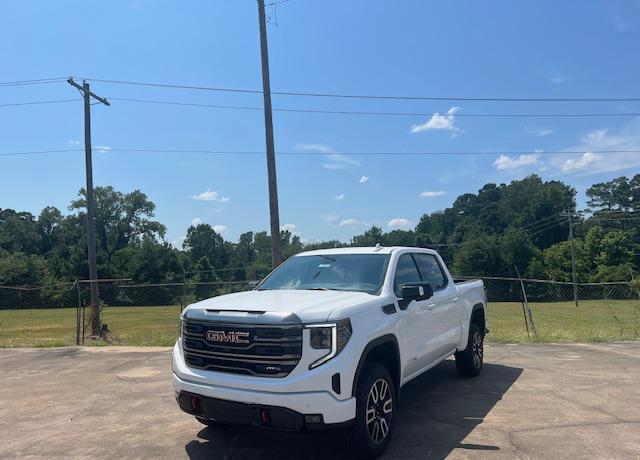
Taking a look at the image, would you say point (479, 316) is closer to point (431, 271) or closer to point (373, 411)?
point (431, 271)

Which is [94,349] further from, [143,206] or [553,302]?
[143,206]

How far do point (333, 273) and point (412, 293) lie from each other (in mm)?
1053

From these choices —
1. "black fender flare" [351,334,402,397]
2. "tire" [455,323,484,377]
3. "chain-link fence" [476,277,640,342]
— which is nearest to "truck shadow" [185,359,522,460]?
"black fender flare" [351,334,402,397]

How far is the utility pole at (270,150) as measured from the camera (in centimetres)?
1212

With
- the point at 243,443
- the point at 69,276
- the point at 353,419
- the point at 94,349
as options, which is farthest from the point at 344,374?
the point at 69,276

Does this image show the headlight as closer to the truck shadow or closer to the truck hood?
the truck hood

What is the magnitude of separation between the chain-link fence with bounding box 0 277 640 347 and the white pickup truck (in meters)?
6.63

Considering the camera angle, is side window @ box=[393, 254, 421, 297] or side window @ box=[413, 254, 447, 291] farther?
side window @ box=[413, 254, 447, 291]

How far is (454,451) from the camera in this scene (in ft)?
15.0

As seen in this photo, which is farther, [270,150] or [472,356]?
[270,150]

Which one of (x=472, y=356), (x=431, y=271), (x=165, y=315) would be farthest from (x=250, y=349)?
(x=165, y=315)

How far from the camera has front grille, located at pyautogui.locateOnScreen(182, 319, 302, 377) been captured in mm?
4094

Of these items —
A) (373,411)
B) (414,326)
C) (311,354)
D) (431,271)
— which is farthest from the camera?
(431,271)

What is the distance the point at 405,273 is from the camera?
Result: 5875 mm
